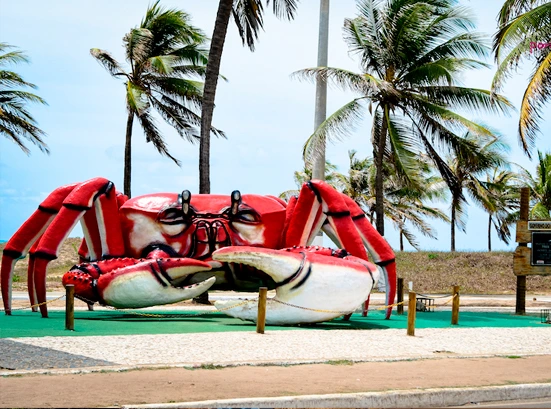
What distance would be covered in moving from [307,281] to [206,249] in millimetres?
2450

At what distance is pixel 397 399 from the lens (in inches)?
302

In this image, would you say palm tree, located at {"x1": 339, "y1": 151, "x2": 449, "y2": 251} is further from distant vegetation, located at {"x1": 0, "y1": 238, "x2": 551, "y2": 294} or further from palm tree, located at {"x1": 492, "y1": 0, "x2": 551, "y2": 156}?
palm tree, located at {"x1": 492, "y1": 0, "x2": 551, "y2": 156}

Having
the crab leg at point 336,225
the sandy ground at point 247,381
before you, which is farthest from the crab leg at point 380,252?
the sandy ground at point 247,381

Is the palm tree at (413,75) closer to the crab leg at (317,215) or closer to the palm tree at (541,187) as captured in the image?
the crab leg at (317,215)

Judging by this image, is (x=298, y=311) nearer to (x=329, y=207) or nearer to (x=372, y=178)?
(x=329, y=207)

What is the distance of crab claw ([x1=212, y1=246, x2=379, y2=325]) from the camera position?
1254 centimetres

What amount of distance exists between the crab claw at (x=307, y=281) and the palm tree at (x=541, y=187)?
119 feet

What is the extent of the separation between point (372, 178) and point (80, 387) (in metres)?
40.0

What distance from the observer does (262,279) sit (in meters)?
14.5

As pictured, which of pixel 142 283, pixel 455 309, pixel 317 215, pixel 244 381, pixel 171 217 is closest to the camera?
pixel 244 381

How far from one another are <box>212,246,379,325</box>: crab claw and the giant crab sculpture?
0.05 feet

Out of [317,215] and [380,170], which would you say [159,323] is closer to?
[317,215]

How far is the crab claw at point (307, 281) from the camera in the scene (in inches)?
494

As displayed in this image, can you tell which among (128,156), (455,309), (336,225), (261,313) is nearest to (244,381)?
(261,313)
